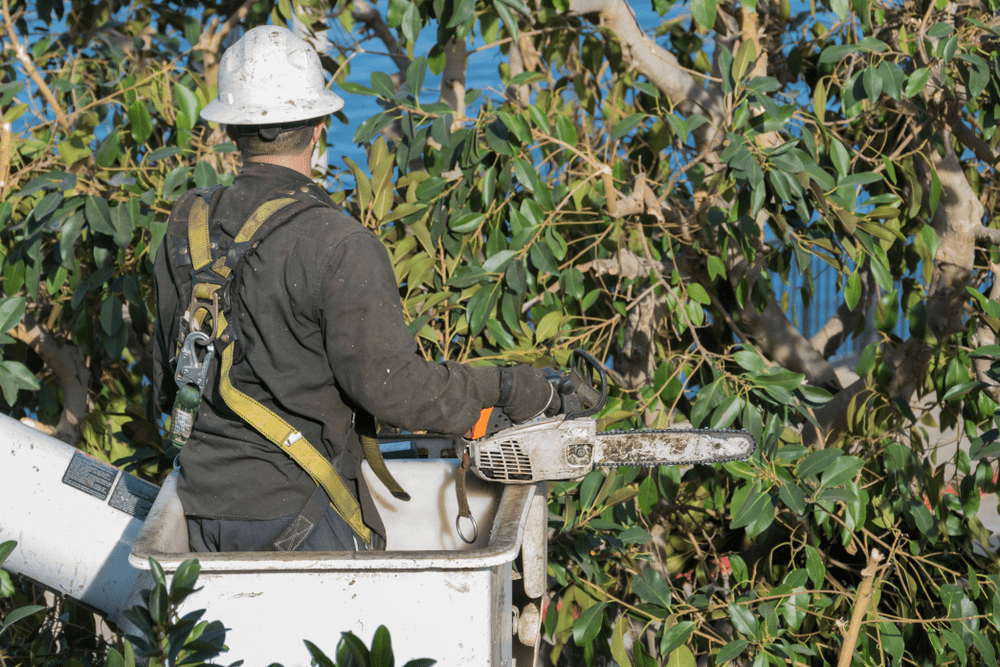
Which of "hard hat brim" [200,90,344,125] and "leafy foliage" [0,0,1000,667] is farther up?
"hard hat brim" [200,90,344,125]

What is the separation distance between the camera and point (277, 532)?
171cm

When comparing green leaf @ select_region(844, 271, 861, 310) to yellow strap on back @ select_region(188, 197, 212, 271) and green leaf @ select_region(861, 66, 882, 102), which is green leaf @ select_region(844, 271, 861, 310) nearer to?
green leaf @ select_region(861, 66, 882, 102)

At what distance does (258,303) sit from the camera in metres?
1.60

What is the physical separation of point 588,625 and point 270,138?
1404 mm

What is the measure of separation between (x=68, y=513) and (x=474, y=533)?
2.75 feet

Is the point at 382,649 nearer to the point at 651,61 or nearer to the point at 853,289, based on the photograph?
the point at 853,289

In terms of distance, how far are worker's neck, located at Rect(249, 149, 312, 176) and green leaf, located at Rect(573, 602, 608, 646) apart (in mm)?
1301

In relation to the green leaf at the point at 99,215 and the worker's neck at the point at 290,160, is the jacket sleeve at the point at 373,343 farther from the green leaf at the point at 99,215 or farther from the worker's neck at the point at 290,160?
the green leaf at the point at 99,215

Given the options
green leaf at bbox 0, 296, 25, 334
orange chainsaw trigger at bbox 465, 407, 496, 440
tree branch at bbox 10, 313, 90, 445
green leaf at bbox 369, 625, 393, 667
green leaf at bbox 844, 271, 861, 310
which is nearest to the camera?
green leaf at bbox 369, 625, 393, 667

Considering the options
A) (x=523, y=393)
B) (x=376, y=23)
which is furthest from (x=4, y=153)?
(x=523, y=393)

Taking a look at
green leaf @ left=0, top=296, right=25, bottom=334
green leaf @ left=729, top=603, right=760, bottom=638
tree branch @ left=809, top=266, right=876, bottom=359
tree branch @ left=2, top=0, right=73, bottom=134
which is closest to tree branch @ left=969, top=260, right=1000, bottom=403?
tree branch @ left=809, top=266, right=876, bottom=359

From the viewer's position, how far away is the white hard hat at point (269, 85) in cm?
166

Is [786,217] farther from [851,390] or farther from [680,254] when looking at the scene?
[851,390]

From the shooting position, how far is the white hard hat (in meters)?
1.66
